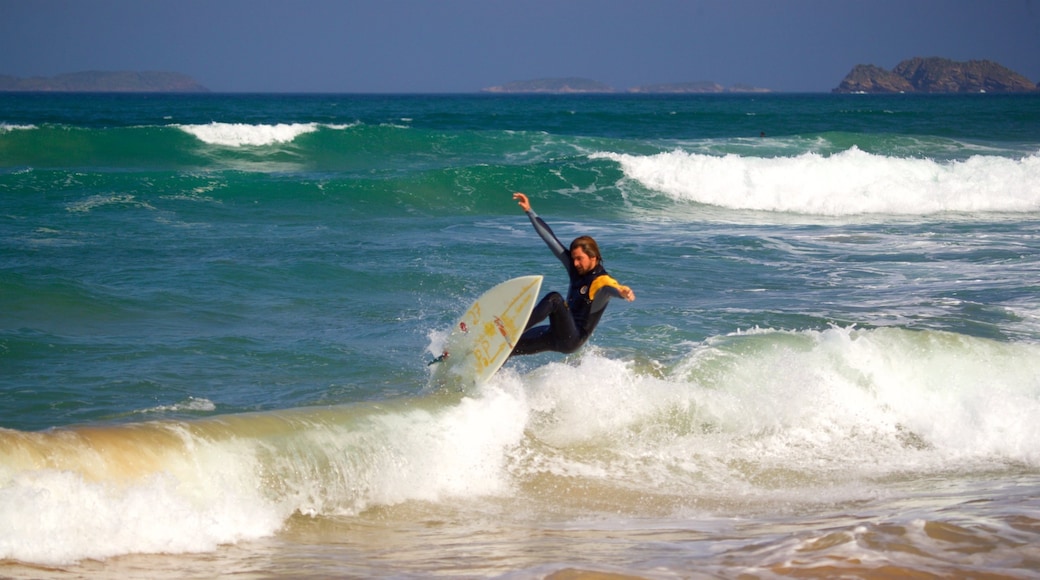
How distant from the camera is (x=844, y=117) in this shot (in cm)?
5588

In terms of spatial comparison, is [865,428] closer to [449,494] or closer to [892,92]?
[449,494]

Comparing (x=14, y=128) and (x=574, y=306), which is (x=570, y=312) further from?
(x=14, y=128)

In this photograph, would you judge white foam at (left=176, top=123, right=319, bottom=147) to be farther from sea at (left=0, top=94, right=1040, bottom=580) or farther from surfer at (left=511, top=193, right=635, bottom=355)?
surfer at (left=511, top=193, right=635, bottom=355)

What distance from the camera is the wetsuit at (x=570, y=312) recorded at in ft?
22.0

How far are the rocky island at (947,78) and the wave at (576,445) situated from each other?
171 m

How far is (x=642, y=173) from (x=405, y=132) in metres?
10.9

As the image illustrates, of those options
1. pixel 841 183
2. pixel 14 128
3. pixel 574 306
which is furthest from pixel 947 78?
pixel 574 306

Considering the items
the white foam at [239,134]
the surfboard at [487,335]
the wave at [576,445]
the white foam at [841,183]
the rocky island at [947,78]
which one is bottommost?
the wave at [576,445]

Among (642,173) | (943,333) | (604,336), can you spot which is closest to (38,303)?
(604,336)

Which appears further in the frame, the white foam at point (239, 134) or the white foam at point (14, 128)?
the white foam at point (239, 134)

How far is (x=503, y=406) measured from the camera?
6793 millimetres

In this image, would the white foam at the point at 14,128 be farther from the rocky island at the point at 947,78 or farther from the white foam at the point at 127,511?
Result: the rocky island at the point at 947,78

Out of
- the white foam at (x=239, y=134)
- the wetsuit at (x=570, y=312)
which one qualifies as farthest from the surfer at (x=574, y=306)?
the white foam at (x=239, y=134)

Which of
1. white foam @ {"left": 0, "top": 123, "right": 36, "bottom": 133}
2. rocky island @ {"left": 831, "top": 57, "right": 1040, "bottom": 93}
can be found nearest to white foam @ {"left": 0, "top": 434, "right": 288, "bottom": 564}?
white foam @ {"left": 0, "top": 123, "right": 36, "bottom": 133}
